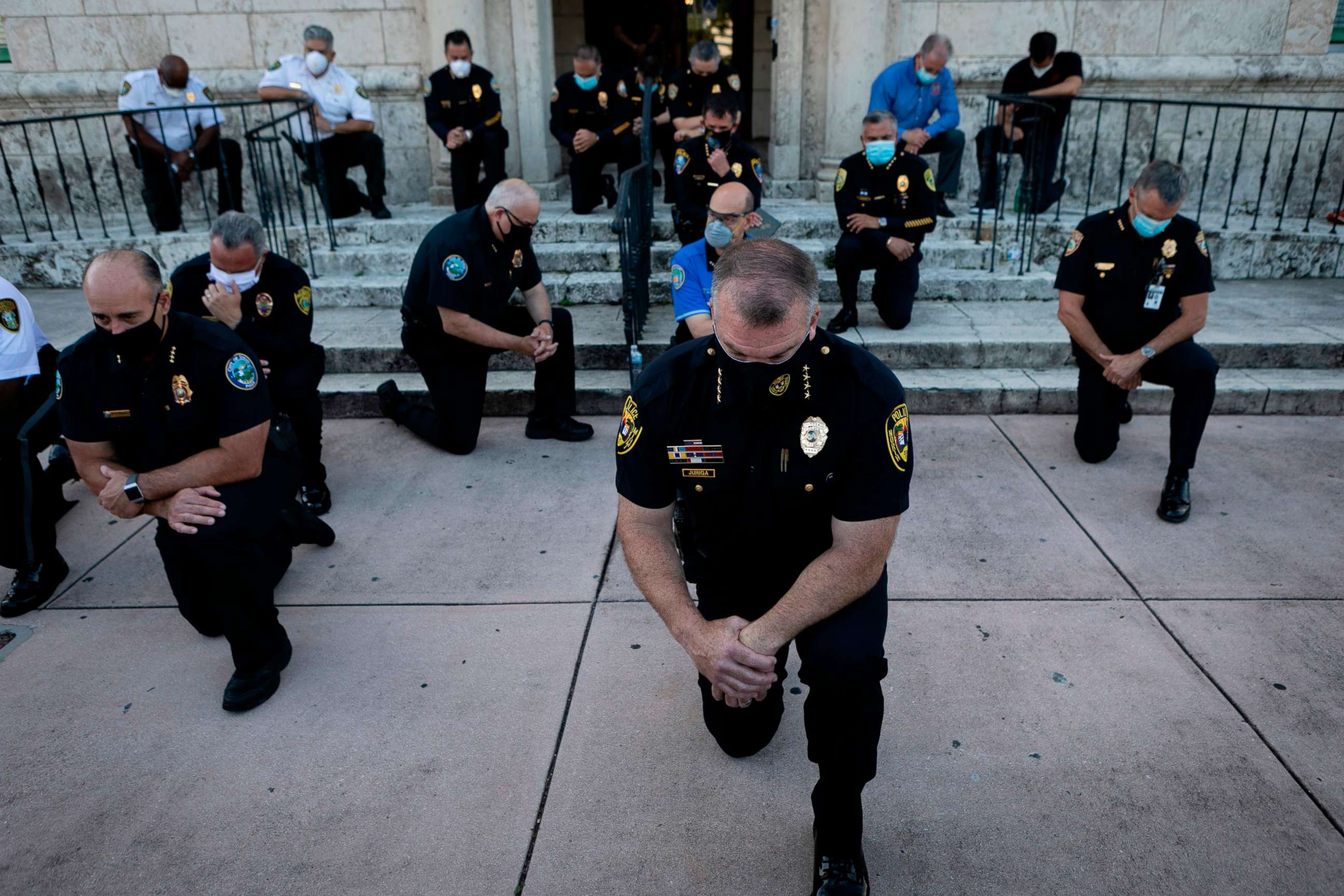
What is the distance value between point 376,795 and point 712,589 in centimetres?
114

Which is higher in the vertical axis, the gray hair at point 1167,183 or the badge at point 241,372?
the gray hair at point 1167,183

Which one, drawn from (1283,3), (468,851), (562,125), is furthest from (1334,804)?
(1283,3)

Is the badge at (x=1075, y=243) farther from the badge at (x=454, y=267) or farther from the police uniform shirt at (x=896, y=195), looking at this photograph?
the badge at (x=454, y=267)

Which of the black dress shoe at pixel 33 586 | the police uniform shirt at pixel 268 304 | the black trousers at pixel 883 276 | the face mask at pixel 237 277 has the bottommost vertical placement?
the black dress shoe at pixel 33 586

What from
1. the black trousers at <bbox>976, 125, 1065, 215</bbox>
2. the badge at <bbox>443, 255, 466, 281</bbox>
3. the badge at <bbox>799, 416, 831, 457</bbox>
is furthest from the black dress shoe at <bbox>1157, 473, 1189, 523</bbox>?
the badge at <bbox>443, 255, 466, 281</bbox>

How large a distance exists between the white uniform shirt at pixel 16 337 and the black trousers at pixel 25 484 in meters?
0.07

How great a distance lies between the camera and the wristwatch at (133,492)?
308 cm

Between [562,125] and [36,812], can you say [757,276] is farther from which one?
[562,125]

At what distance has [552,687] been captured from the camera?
125 inches

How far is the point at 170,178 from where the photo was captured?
7590mm

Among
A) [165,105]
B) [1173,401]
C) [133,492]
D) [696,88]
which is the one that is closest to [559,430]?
[133,492]

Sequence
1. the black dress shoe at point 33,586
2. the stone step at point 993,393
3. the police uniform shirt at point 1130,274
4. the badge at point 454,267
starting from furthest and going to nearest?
the stone step at point 993,393 < the badge at point 454,267 < the police uniform shirt at point 1130,274 < the black dress shoe at point 33,586

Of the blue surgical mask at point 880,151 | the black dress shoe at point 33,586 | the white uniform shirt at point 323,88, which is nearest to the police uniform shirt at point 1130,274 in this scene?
the blue surgical mask at point 880,151

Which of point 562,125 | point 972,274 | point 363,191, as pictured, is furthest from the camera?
point 363,191
